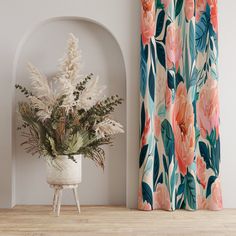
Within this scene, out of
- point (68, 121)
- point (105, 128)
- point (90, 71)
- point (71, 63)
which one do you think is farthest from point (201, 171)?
point (71, 63)

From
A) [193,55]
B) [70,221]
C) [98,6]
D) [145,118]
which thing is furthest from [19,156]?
[193,55]

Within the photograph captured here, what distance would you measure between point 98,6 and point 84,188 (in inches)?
63.4

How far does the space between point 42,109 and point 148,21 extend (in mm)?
1155

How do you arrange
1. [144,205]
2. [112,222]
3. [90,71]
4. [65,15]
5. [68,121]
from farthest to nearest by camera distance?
[90,71]
[65,15]
[144,205]
[68,121]
[112,222]

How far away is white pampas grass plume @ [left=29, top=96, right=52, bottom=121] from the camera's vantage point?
11.2 feet

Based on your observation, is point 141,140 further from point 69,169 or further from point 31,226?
point 31,226

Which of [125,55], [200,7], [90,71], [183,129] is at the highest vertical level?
[200,7]

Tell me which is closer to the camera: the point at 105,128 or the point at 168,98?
the point at 105,128

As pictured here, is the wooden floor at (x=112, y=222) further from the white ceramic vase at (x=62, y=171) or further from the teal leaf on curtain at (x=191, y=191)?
the white ceramic vase at (x=62, y=171)

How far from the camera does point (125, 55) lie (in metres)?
3.79

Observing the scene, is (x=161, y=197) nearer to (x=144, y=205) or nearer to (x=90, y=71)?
(x=144, y=205)

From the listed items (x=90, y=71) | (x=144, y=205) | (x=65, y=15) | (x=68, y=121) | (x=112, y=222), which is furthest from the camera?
(x=90, y=71)

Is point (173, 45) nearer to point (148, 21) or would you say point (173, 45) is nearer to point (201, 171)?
point (148, 21)

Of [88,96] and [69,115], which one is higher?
[88,96]
